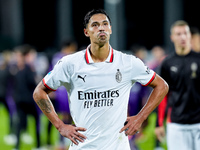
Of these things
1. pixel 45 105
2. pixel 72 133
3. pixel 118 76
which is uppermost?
pixel 118 76

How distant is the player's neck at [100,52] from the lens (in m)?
4.38

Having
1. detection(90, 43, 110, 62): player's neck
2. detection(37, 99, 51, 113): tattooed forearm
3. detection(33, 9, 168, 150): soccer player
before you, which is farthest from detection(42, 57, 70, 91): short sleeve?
detection(90, 43, 110, 62): player's neck

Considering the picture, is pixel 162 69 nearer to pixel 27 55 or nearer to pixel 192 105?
pixel 192 105

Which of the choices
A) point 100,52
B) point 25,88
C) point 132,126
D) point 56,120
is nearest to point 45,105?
point 56,120

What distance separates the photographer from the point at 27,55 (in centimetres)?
980

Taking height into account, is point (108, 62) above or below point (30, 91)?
above

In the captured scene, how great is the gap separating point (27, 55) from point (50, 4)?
27855mm

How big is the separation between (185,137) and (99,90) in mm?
2049

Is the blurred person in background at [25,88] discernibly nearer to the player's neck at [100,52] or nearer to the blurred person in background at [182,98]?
the blurred person in background at [182,98]

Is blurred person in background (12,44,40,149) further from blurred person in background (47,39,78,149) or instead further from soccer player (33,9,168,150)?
soccer player (33,9,168,150)

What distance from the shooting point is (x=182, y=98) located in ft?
19.4

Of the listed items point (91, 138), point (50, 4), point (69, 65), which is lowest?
point (91, 138)

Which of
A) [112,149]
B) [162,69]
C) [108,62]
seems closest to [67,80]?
[108,62]

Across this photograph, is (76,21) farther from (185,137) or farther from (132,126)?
(132,126)
